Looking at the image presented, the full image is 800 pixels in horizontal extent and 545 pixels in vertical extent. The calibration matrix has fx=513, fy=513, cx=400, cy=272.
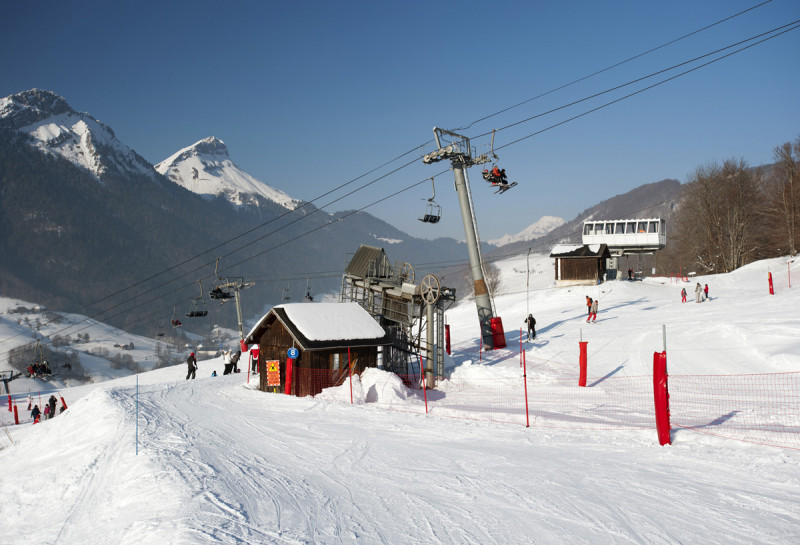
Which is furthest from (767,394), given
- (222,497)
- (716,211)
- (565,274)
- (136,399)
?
(716,211)

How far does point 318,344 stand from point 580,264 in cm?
4093

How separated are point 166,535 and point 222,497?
1622 mm

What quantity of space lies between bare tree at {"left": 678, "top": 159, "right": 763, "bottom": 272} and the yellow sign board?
57.7 meters

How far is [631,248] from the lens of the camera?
59.8 m

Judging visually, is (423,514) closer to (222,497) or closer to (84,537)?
(222,497)

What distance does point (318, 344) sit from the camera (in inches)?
768

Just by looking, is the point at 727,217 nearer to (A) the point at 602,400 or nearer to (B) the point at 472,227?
(B) the point at 472,227

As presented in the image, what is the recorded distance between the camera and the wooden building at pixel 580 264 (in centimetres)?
5297

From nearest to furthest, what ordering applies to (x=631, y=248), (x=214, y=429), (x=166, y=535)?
(x=166, y=535) → (x=214, y=429) → (x=631, y=248)

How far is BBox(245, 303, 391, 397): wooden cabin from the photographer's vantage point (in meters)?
19.6

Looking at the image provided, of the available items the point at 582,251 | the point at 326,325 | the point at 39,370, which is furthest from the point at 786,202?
the point at 39,370

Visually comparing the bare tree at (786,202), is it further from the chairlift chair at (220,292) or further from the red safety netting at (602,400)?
the chairlift chair at (220,292)

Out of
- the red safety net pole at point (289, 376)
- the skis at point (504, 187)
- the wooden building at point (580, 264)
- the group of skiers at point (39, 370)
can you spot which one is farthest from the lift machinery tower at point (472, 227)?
the group of skiers at point (39, 370)

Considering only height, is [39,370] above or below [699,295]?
below
